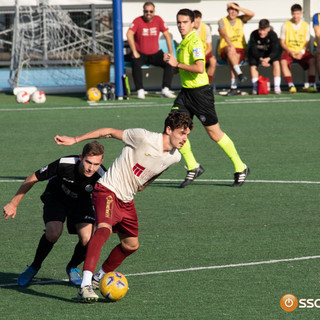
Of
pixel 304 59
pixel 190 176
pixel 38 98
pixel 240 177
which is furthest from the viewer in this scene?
pixel 304 59

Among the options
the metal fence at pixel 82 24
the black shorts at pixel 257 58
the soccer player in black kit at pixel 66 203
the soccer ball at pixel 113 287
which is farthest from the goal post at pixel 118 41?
the soccer ball at pixel 113 287

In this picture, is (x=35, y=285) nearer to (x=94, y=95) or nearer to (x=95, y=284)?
(x=95, y=284)

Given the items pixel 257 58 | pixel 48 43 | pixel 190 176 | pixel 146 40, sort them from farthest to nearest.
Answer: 1. pixel 48 43
2. pixel 257 58
3. pixel 146 40
4. pixel 190 176

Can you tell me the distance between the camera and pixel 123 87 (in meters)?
18.8

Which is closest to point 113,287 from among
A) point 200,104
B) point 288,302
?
point 288,302

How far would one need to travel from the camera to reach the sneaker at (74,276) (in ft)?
21.2

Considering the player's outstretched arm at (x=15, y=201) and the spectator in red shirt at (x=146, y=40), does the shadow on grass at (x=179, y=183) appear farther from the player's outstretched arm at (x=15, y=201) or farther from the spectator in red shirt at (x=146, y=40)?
the spectator in red shirt at (x=146, y=40)

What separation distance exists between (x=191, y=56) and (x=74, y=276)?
4609 mm

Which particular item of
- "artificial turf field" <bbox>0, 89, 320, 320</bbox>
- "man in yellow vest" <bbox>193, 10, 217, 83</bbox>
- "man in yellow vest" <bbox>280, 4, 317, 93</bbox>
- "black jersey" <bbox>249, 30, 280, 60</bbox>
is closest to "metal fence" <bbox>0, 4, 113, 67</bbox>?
"man in yellow vest" <bbox>193, 10, 217, 83</bbox>

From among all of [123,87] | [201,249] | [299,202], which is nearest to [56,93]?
[123,87]

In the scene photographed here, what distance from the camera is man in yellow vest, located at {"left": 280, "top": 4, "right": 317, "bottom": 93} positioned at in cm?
1909

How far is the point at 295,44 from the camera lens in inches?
756

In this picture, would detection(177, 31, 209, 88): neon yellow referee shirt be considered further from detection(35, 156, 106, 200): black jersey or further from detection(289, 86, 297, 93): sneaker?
detection(289, 86, 297, 93): sneaker

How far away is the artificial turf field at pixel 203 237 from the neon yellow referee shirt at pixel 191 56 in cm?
137
